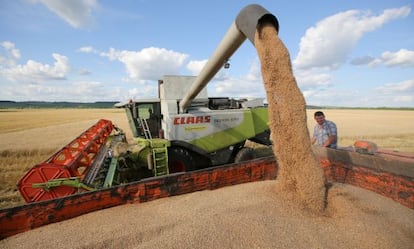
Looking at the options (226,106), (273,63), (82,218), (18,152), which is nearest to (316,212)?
(273,63)

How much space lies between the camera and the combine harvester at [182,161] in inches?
99.6

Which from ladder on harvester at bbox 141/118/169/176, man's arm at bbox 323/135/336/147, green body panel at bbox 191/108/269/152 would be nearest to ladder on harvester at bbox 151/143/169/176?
ladder on harvester at bbox 141/118/169/176

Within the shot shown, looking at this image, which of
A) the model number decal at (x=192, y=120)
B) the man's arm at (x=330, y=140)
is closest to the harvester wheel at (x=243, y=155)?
the model number decal at (x=192, y=120)

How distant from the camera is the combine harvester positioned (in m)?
2.53

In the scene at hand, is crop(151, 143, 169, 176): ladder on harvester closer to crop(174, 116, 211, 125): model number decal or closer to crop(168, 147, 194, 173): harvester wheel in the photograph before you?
crop(168, 147, 194, 173): harvester wheel

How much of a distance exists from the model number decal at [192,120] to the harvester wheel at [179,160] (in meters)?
0.57

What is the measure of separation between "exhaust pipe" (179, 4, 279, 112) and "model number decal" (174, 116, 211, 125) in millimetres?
1720

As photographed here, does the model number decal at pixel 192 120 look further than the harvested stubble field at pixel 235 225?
Yes

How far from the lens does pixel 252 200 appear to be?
272cm

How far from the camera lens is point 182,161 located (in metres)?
5.26

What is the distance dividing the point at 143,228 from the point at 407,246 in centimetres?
223

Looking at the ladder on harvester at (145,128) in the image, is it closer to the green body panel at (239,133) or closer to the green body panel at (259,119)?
the green body panel at (239,133)

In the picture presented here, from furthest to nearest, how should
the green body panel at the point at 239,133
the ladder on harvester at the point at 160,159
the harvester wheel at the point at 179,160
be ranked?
the green body panel at the point at 239,133
the harvester wheel at the point at 179,160
the ladder on harvester at the point at 160,159

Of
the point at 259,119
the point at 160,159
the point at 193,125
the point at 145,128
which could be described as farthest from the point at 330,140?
the point at 145,128
